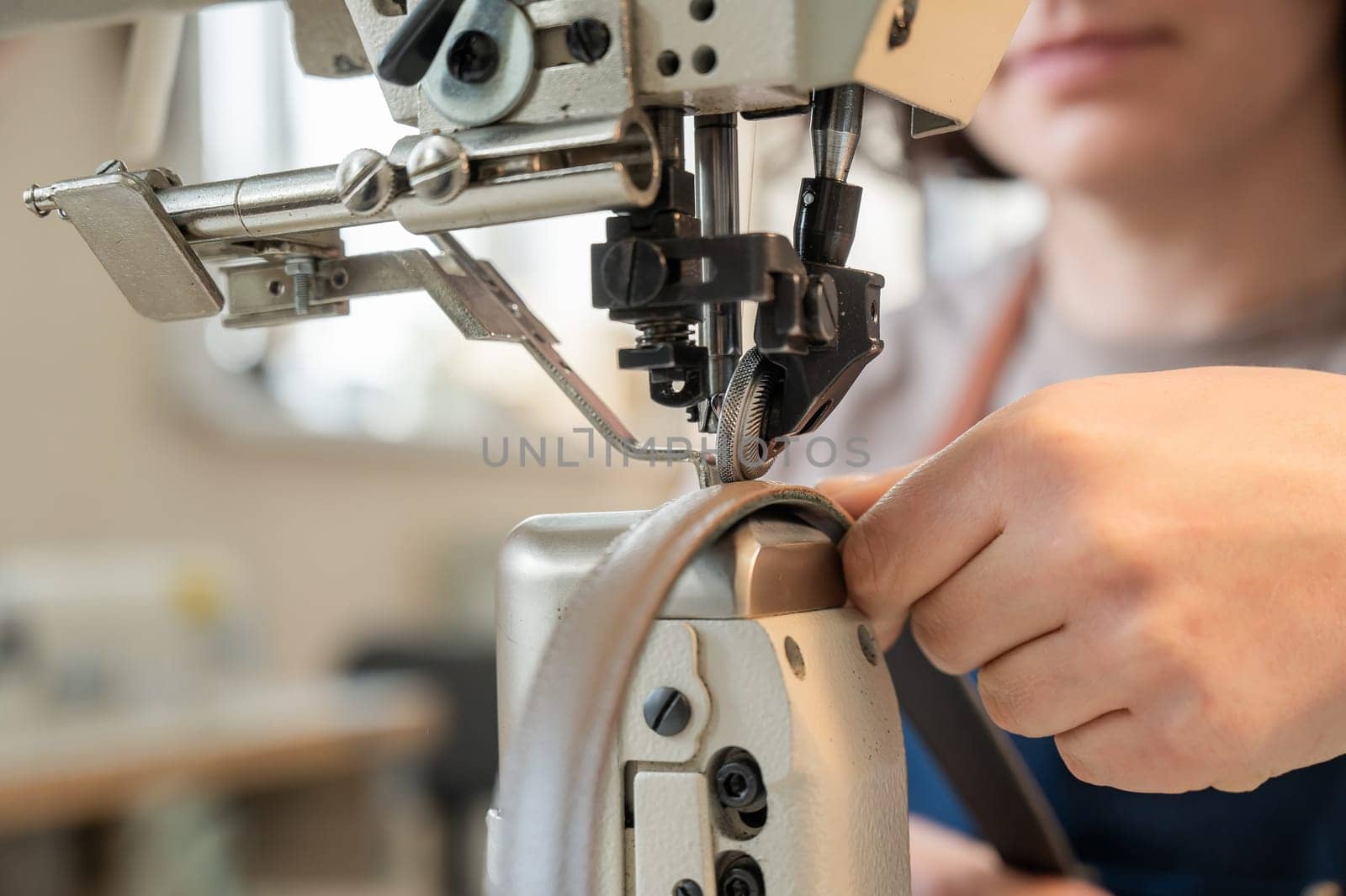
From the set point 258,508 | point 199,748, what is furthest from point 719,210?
point 258,508

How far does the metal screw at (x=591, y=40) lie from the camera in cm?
39

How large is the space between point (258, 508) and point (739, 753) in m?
2.40

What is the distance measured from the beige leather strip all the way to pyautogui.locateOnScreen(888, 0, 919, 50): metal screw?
0.55 ft

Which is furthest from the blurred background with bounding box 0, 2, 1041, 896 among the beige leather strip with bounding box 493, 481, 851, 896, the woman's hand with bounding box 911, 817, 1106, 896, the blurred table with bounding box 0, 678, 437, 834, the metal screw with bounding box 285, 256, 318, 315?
the beige leather strip with bounding box 493, 481, 851, 896

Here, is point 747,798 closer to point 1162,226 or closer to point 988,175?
point 1162,226

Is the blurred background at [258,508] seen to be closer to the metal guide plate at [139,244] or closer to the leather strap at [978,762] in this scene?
the leather strap at [978,762]

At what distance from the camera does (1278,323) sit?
95 centimetres

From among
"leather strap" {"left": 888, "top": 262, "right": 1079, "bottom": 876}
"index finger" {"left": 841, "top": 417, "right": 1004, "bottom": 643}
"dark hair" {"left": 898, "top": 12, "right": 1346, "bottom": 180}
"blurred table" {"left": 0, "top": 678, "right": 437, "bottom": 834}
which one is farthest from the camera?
"blurred table" {"left": 0, "top": 678, "right": 437, "bottom": 834}

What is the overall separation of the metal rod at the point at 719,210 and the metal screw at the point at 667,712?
0.12 metres

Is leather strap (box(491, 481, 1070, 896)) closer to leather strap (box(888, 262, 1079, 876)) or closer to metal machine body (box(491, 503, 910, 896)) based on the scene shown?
metal machine body (box(491, 503, 910, 896))

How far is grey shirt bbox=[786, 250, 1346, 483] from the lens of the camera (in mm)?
945

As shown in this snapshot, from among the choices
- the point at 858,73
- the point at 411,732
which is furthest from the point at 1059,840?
the point at 411,732

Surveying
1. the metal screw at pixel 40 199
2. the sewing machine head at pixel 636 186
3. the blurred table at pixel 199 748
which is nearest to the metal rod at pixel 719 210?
the sewing machine head at pixel 636 186

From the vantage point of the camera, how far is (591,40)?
0.39 m
